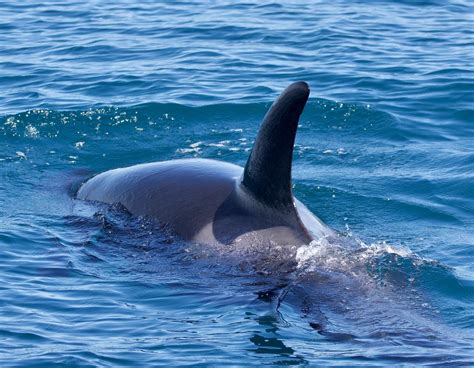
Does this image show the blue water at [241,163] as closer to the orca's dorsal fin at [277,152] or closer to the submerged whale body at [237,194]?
the submerged whale body at [237,194]

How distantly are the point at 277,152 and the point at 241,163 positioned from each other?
18.7ft

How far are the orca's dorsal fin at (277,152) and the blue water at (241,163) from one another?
0.61m

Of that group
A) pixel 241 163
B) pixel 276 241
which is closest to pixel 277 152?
pixel 276 241

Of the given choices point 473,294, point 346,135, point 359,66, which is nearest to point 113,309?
point 473,294

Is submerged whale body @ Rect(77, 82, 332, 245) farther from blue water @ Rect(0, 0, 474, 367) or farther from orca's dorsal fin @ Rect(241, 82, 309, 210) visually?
blue water @ Rect(0, 0, 474, 367)

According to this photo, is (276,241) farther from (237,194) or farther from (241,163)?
(241,163)

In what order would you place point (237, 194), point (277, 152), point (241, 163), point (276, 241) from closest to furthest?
point (277, 152), point (276, 241), point (237, 194), point (241, 163)

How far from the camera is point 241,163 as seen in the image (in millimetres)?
15766

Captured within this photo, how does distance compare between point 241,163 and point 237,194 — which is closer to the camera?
point 237,194

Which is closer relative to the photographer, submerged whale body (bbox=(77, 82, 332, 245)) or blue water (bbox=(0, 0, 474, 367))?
blue water (bbox=(0, 0, 474, 367))

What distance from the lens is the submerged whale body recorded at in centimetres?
999

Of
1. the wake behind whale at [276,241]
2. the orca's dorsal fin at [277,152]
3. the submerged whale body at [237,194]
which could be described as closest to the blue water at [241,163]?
the wake behind whale at [276,241]

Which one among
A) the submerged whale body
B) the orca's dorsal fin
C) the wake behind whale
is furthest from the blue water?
the orca's dorsal fin

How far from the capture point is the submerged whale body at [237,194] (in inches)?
393
